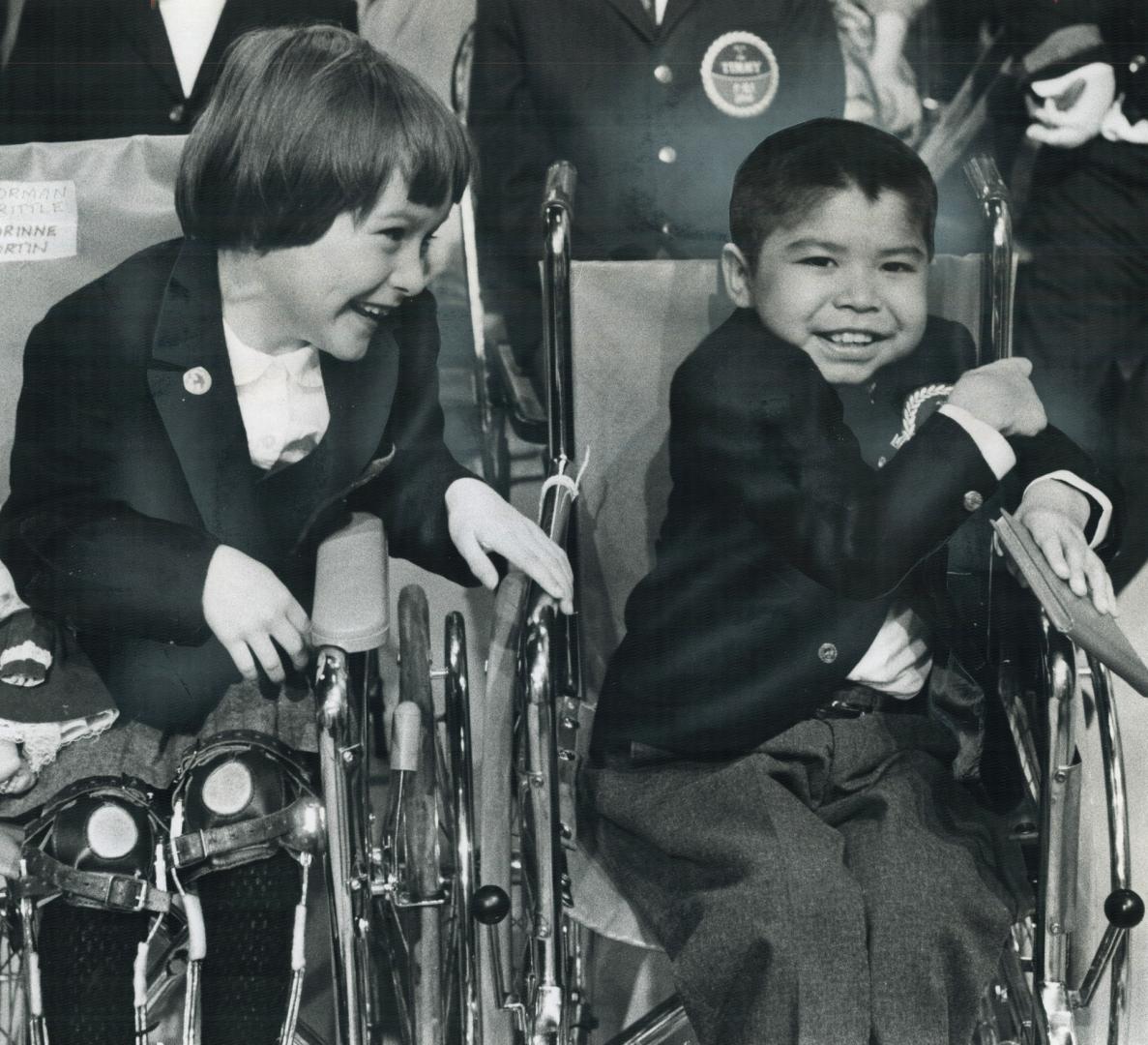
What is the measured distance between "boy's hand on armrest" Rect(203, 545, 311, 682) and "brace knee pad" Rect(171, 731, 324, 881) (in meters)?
0.13

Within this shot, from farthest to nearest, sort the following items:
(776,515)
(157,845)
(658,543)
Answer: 1. (658,543)
2. (776,515)
3. (157,845)

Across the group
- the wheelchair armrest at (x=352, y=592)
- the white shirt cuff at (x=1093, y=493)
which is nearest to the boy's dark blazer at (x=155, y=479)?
the wheelchair armrest at (x=352, y=592)

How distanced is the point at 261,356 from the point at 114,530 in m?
0.23

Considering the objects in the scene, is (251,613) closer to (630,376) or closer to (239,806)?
(239,806)

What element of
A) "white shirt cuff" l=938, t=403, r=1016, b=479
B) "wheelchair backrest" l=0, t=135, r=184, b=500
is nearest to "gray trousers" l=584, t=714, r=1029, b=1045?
"white shirt cuff" l=938, t=403, r=1016, b=479

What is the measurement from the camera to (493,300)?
5.46 feet

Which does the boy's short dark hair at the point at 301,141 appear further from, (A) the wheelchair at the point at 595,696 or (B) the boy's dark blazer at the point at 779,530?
(B) the boy's dark blazer at the point at 779,530

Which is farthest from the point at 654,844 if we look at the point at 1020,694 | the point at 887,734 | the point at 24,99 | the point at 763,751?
the point at 24,99

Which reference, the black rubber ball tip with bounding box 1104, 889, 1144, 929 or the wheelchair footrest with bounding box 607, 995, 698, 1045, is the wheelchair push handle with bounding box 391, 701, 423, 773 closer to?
the wheelchair footrest with bounding box 607, 995, 698, 1045

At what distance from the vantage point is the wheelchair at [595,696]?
1250 millimetres

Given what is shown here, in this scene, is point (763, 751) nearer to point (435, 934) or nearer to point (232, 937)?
point (435, 934)

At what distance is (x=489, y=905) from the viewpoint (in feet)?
4.06

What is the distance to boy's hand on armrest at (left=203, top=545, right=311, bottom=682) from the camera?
1478 millimetres

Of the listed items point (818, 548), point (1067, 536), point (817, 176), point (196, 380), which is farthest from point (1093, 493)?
point (196, 380)
